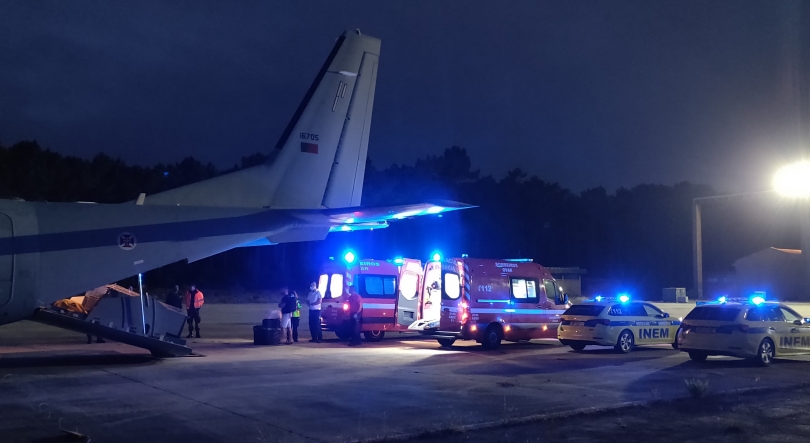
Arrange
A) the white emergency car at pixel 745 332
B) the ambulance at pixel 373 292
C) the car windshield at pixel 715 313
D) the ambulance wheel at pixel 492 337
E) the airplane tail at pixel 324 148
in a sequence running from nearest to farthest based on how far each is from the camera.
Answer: the airplane tail at pixel 324 148, the white emergency car at pixel 745 332, the car windshield at pixel 715 313, the ambulance wheel at pixel 492 337, the ambulance at pixel 373 292

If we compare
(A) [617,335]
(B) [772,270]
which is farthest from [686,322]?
(B) [772,270]

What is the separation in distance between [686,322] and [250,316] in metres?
19.6

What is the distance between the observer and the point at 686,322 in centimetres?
1606

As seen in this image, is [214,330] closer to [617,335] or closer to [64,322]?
[64,322]

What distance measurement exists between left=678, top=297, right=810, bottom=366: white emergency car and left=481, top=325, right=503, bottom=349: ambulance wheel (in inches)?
189

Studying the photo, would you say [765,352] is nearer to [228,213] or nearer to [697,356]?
[697,356]

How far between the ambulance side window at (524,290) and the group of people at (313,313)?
4.46 metres

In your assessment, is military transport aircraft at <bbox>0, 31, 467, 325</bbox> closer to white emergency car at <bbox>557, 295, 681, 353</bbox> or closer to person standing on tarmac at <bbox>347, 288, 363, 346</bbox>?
person standing on tarmac at <bbox>347, 288, 363, 346</bbox>

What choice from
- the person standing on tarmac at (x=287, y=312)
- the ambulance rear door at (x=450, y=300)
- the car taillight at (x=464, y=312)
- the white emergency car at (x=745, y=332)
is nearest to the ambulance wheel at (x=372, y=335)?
the person standing on tarmac at (x=287, y=312)

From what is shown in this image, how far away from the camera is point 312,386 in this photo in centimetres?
1123

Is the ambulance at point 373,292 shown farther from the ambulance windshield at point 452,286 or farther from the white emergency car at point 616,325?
the white emergency car at point 616,325

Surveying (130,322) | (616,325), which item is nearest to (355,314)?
(130,322)

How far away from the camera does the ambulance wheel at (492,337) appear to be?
18562 mm

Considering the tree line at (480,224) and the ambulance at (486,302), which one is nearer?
the ambulance at (486,302)
